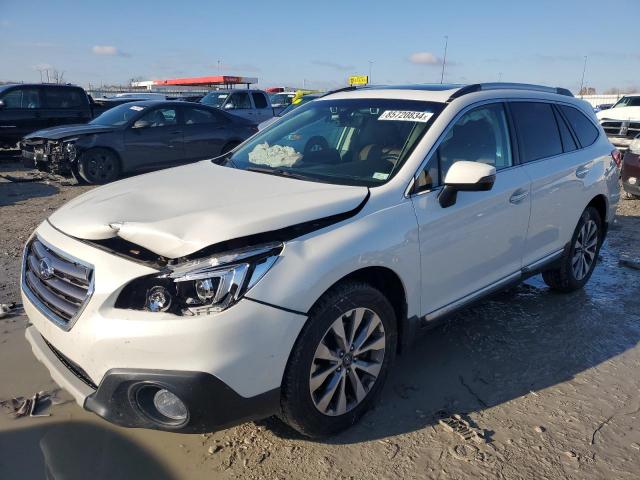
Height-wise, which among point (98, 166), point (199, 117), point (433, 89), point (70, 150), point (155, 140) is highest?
point (433, 89)

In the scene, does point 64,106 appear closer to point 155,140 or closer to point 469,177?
point 155,140

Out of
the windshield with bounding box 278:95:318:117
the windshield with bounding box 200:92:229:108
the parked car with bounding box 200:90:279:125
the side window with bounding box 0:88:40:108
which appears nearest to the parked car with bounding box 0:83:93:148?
the side window with bounding box 0:88:40:108

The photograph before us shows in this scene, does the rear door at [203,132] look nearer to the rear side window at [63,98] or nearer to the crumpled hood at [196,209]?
the rear side window at [63,98]

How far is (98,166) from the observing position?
9.62 metres

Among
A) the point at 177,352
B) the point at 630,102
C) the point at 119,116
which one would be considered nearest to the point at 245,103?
the point at 119,116

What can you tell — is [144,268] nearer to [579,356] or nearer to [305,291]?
[305,291]

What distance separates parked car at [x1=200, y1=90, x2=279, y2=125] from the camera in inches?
606

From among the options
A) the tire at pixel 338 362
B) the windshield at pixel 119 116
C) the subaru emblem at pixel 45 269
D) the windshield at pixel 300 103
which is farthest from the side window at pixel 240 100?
the tire at pixel 338 362

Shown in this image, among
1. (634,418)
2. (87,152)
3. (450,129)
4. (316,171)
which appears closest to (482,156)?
(450,129)

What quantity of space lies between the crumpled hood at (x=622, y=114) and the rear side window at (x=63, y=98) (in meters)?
14.5

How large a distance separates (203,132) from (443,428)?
9050 millimetres

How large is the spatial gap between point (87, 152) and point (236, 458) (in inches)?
323

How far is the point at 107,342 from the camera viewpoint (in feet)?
7.32

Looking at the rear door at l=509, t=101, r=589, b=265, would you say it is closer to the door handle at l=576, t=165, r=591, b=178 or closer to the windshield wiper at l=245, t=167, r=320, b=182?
the door handle at l=576, t=165, r=591, b=178
